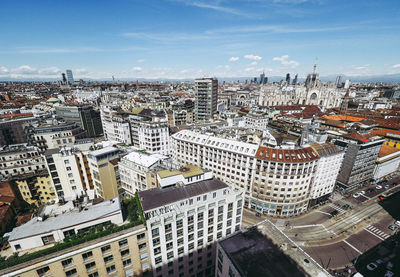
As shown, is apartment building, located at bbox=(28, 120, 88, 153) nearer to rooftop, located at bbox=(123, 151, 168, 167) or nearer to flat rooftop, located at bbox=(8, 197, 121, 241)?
rooftop, located at bbox=(123, 151, 168, 167)

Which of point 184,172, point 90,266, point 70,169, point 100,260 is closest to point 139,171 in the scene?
point 184,172

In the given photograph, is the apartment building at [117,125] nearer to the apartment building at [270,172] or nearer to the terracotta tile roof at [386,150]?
the apartment building at [270,172]

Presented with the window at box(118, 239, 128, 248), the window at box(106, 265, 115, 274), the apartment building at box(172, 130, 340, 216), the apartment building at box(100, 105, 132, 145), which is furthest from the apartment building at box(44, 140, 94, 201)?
the apartment building at box(100, 105, 132, 145)

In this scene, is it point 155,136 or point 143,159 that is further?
point 155,136

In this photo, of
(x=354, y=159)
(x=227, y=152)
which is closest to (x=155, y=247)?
(x=227, y=152)

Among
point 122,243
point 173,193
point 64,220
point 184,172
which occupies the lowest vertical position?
point 122,243

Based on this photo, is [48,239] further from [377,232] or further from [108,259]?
[377,232]

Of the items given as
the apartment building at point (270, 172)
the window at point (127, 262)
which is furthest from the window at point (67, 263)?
the apartment building at point (270, 172)
